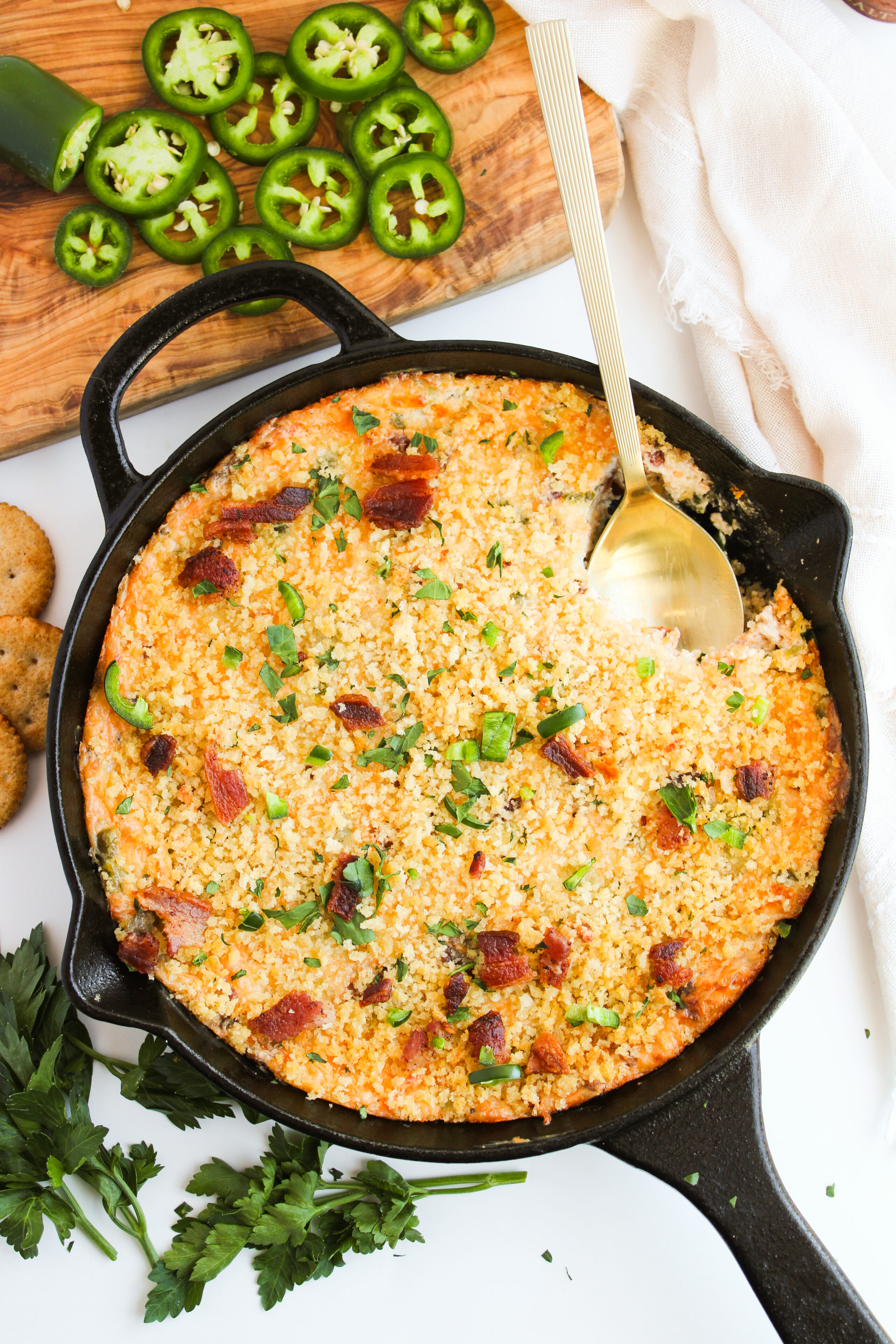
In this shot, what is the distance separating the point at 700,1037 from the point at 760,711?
84 cm

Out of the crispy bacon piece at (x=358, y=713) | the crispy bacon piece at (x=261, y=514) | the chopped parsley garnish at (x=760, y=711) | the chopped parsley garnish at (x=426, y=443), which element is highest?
the chopped parsley garnish at (x=426, y=443)

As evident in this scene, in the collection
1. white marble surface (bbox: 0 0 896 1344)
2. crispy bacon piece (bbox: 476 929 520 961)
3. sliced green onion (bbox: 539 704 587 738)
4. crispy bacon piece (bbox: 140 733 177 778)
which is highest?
sliced green onion (bbox: 539 704 587 738)

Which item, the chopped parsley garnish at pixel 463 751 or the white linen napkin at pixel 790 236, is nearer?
the chopped parsley garnish at pixel 463 751

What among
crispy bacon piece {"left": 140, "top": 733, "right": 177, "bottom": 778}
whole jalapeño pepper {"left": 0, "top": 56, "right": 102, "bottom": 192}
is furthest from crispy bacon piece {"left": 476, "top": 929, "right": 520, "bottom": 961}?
whole jalapeño pepper {"left": 0, "top": 56, "right": 102, "bottom": 192}

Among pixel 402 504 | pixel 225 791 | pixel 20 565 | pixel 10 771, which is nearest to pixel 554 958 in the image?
pixel 225 791

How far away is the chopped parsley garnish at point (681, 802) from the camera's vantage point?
243 centimetres

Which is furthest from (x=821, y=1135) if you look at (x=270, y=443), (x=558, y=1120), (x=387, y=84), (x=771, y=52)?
(x=387, y=84)

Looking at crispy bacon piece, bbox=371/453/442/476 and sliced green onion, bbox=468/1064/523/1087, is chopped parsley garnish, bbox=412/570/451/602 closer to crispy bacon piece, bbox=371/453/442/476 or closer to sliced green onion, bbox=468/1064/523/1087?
crispy bacon piece, bbox=371/453/442/476

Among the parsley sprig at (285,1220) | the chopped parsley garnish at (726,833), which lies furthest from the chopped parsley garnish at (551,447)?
the parsley sprig at (285,1220)

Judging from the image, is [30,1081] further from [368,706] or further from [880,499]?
[880,499]

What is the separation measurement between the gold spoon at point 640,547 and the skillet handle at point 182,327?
19.8 inches

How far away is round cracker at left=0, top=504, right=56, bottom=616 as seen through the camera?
9.48 ft

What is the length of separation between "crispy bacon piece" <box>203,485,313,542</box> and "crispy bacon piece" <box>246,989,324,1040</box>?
46.0 inches

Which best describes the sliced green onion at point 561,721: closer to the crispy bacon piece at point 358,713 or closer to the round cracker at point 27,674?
the crispy bacon piece at point 358,713
